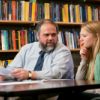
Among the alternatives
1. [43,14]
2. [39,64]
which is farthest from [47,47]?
[43,14]

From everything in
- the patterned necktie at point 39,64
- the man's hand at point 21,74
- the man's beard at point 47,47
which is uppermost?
the man's beard at point 47,47

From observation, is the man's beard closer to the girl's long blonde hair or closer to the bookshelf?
the girl's long blonde hair

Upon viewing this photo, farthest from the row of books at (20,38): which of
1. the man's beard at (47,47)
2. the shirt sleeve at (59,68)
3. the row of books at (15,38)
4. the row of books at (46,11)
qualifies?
the shirt sleeve at (59,68)

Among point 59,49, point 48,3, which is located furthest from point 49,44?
point 48,3

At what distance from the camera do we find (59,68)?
260 cm

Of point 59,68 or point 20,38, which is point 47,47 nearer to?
point 59,68

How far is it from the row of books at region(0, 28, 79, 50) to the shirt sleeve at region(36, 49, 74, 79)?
1018 millimetres

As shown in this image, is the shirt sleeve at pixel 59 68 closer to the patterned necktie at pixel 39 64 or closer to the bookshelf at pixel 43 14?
the patterned necktie at pixel 39 64

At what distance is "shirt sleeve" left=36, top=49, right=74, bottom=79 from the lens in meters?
2.55

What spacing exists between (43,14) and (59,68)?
137cm

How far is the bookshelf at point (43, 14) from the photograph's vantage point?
364 cm

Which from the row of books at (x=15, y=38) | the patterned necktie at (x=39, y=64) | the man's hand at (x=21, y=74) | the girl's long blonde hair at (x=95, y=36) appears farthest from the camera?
the row of books at (x=15, y=38)

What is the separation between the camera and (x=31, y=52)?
9.66ft

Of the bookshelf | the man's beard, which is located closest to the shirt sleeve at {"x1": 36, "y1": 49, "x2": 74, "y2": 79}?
the man's beard
